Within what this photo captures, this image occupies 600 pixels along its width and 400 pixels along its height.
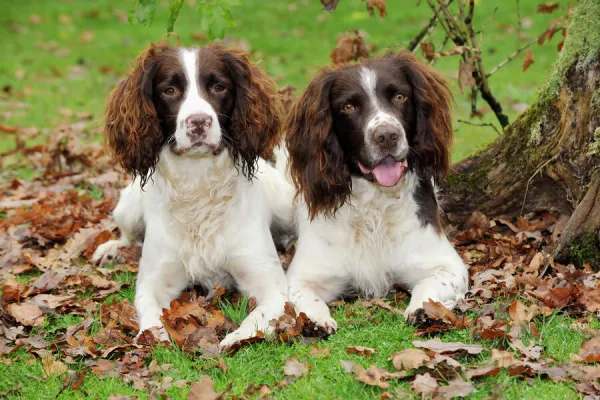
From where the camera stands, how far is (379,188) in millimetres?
4070

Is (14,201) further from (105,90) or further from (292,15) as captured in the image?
(292,15)

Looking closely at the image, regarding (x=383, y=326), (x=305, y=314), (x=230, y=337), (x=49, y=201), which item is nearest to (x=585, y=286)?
(x=383, y=326)

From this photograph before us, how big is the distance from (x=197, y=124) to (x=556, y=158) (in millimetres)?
2082

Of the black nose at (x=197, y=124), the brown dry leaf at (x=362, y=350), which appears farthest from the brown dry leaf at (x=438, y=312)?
the black nose at (x=197, y=124)

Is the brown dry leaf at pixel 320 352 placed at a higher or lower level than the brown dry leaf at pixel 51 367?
higher

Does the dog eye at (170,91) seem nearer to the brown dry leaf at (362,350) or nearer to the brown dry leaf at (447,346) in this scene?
the brown dry leaf at (362,350)

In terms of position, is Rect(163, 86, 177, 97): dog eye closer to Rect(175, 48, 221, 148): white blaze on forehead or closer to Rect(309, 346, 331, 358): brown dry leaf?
Rect(175, 48, 221, 148): white blaze on forehead

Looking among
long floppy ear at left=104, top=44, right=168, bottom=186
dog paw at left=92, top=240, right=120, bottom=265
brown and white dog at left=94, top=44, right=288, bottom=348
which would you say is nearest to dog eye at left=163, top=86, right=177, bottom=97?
brown and white dog at left=94, top=44, right=288, bottom=348

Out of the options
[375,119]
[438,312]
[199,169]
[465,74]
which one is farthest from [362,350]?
[465,74]

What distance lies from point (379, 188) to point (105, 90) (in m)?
7.92

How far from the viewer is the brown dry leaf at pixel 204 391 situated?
10.0ft

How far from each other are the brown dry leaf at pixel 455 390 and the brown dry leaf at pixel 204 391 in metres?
0.82

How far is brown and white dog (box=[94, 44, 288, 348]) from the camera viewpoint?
3.97m

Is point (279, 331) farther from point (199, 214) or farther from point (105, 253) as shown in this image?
point (105, 253)
